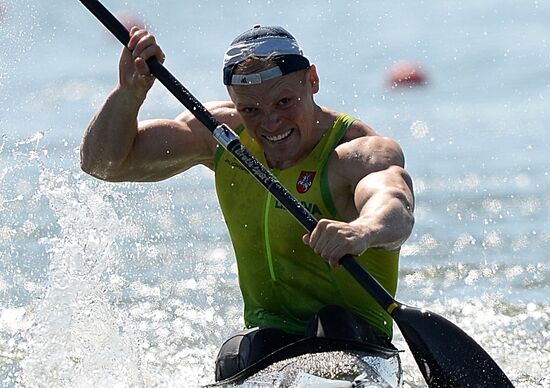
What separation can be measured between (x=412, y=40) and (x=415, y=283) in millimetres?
6529

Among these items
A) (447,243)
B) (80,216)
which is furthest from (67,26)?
(80,216)

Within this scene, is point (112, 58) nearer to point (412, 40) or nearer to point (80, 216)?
point (412, 40)

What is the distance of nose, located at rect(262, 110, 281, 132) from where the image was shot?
4.88m

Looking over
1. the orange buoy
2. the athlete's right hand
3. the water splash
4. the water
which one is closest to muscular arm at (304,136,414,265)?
the athlete's right hand

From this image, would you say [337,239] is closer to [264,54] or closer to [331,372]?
[331,372]

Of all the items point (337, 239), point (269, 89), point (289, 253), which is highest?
point (269, 89)

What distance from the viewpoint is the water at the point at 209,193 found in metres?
6.32

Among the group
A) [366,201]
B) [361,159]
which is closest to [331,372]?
[366,201]

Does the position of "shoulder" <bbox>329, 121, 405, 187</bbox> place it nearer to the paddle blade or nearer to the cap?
the cap

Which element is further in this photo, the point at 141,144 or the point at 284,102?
the point at 141,144

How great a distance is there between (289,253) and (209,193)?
490 cm

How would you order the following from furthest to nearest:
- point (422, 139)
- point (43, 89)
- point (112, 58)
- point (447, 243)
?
point (112, 58), point (43, 89), point (422, 139), point (447, 243)

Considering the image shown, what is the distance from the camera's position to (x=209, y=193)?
9.95 metres

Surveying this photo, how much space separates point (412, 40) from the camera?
46.5 feet
